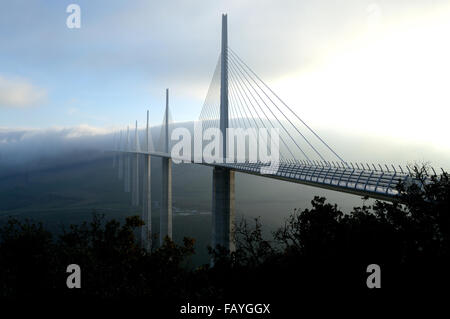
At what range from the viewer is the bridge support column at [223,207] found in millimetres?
27281

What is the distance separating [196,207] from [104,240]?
4584 inches

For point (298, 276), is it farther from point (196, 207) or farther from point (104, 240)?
point (196, 207)

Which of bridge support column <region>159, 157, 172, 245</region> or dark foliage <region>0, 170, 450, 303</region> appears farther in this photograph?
bridge support column <region>159, 157, 172, 245</region>

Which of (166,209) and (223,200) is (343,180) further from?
(166,209)

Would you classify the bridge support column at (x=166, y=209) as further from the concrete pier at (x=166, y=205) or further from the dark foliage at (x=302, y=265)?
the dark foliage at (x=302, y=265)

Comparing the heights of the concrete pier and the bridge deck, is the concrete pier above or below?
below

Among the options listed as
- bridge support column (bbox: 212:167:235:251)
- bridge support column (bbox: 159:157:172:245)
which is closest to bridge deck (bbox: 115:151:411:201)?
bridge support column (bbox: 212:167:235:251)

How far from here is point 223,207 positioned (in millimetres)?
27406

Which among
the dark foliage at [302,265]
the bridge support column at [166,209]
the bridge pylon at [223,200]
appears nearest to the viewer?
the dark foliage at [302,265]

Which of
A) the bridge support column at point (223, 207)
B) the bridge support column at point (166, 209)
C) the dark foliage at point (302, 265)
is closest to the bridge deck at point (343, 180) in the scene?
the dark foliage at point (302, 265)

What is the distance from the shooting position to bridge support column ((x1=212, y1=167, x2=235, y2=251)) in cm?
2728

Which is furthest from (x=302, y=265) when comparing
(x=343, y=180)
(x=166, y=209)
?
(x=166, y=209)

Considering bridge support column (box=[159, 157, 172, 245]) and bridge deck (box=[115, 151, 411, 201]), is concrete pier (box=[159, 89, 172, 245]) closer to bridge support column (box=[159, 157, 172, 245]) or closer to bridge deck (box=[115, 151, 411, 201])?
bridge support column (box=[159, 157, 172, 245])

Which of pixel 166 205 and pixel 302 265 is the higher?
pixel 302 265
